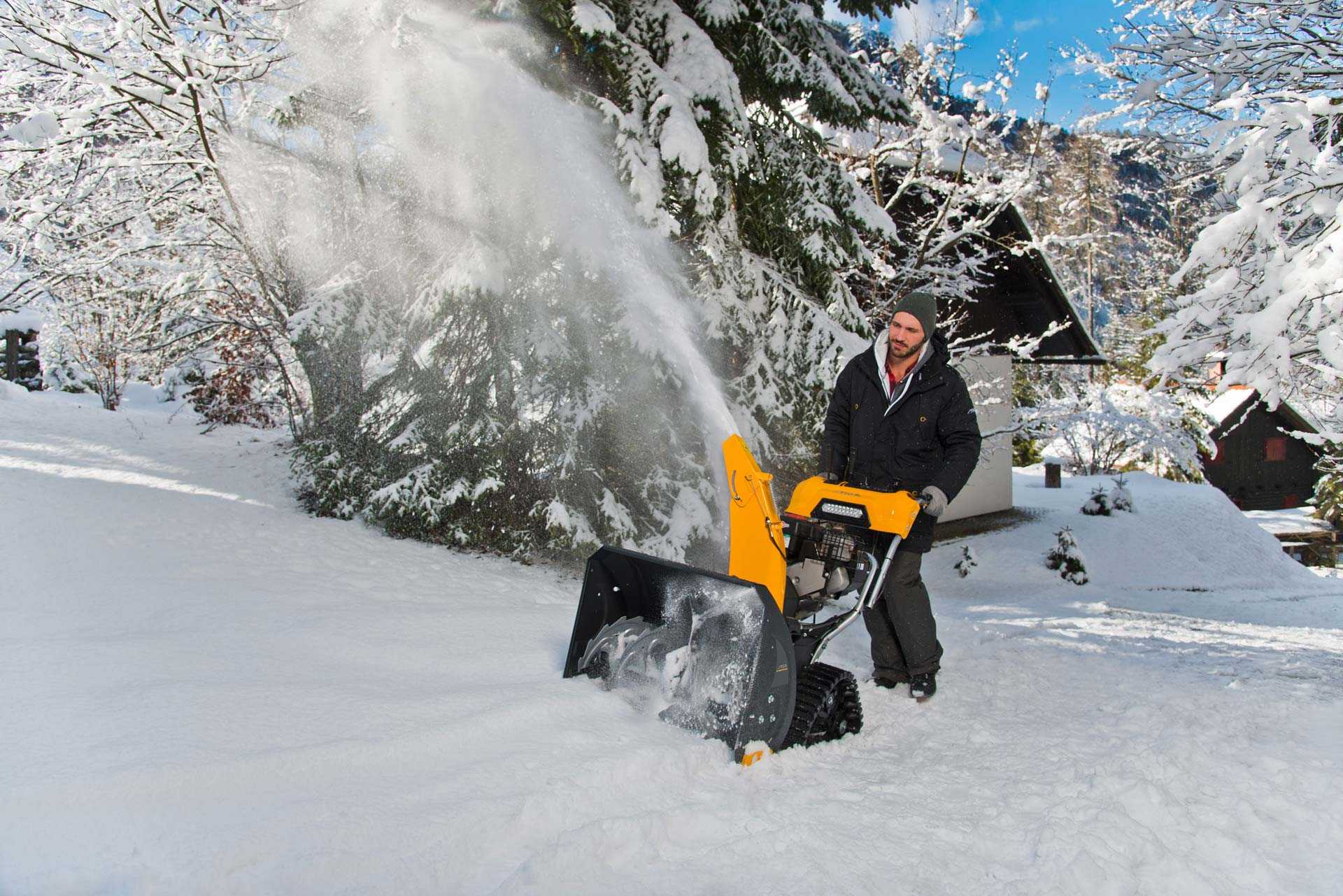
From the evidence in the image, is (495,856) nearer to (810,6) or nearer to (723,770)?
(723,770)

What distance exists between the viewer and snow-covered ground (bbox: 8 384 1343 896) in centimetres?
224

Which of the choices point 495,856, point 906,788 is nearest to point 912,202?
point 906,788

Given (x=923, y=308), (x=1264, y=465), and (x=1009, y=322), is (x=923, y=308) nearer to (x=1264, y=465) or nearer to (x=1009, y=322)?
(x=1009, y=322)

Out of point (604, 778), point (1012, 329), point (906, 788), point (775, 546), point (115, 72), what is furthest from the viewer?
point (1012, 329)

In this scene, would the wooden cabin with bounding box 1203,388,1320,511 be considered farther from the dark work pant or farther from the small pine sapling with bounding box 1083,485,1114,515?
the dark work pant

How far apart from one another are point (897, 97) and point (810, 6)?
126 cm

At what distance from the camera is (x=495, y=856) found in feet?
7.52

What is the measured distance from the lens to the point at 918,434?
13.0 feet

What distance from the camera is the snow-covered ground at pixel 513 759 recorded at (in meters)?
2.24

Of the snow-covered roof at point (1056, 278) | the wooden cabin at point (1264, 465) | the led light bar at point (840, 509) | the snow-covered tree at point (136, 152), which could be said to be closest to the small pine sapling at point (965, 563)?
the snow-covered roof at point (1056, 278)

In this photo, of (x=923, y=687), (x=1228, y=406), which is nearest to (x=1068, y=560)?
(x=923, y=687)

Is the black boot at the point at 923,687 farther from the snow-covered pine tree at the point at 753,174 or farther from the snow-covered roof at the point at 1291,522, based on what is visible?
the snow-covered roof at the point at 1291,522

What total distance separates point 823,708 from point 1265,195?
14.3 feet

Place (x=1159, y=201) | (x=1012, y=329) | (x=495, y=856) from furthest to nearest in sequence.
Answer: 1. (x=1159, y=201)
2. (x=1012, y=329)
3. (x=495, y=856)
